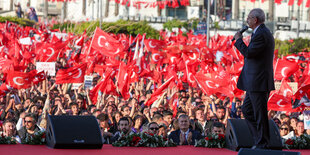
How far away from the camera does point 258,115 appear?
25.9 ft

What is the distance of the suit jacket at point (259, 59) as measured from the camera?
7.70 metres

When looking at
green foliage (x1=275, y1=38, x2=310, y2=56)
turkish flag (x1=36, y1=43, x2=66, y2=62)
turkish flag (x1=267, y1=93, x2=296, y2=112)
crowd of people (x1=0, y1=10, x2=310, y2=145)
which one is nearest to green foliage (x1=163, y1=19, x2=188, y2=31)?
green foliage (x1=275, y1=38, x2=310, y2=56)

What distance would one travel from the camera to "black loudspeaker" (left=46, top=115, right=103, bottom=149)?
346 inches

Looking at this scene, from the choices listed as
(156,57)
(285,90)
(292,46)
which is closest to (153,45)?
(156,57)

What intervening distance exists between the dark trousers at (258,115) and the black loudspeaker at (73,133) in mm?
1926

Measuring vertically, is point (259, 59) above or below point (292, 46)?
above

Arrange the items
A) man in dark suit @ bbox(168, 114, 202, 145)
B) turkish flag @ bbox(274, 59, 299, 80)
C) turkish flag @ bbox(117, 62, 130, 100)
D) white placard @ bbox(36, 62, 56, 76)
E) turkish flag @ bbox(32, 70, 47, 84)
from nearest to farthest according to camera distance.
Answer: man in dark suit @ bbox(168, 114, 202, 145) → turkish flag @ bbox(274, 59, 299, 80) → turkish flag @ bbox(32, 70, 47, 84) → turkish flag @ bbox(117, 62, 130, 100) → white placard @ bbox(36, 62, 56, 76)

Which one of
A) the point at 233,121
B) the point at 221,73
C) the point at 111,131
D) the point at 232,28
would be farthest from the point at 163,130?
the point at 232,28

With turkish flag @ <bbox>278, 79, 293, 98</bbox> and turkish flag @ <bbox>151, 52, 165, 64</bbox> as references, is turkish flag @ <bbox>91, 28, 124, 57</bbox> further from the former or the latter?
turkish flag @ <bbox>278, 79, 293, 98</bbox>

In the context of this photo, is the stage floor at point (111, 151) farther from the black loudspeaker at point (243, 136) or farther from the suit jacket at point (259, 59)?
the suit jacket at point (259, 59)

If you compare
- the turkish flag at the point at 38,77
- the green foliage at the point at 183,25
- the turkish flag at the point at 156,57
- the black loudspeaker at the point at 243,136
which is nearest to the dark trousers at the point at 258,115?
the black loudspeaker at the point at 243,136

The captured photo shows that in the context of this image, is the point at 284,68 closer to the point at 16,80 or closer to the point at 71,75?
the point at 71,75

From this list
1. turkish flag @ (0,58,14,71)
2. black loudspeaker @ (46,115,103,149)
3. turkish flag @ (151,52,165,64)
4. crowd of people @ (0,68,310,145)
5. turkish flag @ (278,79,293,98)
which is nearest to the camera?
black loudspeaker @ (46,115,103,149)

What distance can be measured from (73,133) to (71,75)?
9346 mm
